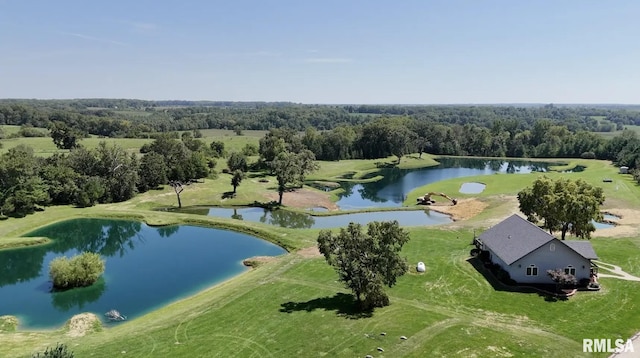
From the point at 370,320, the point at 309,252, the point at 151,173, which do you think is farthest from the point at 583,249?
the point at 151,173

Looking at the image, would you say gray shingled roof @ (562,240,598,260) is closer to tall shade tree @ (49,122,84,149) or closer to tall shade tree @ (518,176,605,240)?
tall shade tree @ (518,176,605,240)

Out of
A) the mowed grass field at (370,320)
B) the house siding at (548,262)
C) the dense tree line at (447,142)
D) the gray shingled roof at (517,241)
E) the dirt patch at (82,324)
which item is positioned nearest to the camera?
the mowed grass field at (370,320)

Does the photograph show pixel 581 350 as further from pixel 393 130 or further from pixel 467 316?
pixel 393 130

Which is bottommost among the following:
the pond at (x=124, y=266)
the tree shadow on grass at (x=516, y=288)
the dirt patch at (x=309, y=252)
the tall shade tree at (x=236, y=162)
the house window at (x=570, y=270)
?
the pond at (x=124, y=266)

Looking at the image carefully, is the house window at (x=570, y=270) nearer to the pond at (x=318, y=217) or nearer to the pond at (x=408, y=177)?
the pond at (x=318, y=217)

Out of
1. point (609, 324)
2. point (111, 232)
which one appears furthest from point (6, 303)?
point (609, 324)

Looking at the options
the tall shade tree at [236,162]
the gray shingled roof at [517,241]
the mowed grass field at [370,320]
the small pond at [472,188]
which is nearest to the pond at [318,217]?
the mowed grass field at [370,320]
